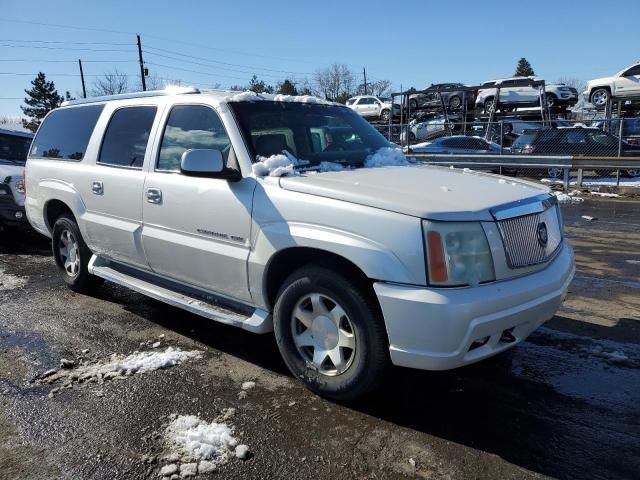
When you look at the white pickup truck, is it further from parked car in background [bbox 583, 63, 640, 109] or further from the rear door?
parked car in background [bbox 583, 63, 640, 109]

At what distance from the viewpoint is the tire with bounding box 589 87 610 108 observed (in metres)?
22.4

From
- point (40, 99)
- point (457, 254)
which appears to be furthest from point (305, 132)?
point (40, 99)

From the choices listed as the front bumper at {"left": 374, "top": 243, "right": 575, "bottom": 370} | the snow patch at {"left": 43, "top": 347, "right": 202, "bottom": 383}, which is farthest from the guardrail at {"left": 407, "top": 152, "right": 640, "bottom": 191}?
the front bumper at {"left": 374, "top": 243, "right": 575, "bottom": 370}

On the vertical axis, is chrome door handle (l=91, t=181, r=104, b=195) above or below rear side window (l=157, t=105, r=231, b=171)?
below

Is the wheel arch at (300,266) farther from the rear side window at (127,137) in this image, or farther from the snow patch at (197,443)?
the rear side window at (127,137)

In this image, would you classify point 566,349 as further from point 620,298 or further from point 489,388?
point 620,298

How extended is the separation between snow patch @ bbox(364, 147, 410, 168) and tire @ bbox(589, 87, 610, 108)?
21.4 m

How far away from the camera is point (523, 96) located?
2417 cm

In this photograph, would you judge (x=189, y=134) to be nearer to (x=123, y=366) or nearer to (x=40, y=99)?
(x=123, y=366)

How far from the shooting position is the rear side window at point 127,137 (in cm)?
456

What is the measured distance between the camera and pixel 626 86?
2161cm

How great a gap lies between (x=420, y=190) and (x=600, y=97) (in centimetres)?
2295

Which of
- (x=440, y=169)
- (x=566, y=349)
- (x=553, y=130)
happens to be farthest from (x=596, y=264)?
(x=553, y=130)

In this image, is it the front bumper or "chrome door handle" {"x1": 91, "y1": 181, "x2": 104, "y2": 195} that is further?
"chrome door handle" {"x1": 91, "y1": 181, "x2": 104, "y2": 195}
